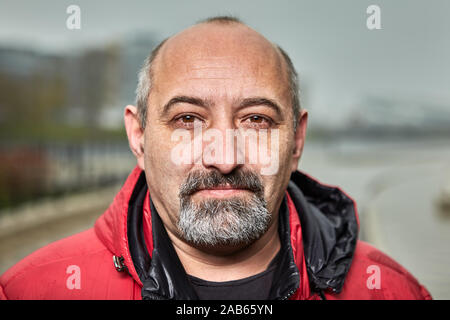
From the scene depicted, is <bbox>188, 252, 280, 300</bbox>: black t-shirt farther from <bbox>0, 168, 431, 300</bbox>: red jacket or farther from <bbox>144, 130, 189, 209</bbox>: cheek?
<bbox>144, 130, 189, 209</bbox>: cheek

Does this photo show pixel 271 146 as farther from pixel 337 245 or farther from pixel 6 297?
pixel 6 297

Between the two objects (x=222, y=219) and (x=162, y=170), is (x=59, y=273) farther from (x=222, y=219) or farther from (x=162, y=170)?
(x=222, y=219)

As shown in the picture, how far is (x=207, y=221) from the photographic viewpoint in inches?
93.7

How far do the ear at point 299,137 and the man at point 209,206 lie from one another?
0.01 meters

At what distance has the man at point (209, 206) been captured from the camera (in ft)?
7.86

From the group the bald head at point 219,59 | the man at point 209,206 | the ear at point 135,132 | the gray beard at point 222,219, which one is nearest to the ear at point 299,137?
the man at point 209,206

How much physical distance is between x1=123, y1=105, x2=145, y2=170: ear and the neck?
1.45 feet

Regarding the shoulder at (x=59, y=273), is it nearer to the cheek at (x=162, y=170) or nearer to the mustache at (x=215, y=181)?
the cheek at (x=162, y=170)

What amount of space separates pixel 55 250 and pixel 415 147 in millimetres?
65283

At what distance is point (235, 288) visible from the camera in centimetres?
258

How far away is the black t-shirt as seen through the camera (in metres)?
2.55

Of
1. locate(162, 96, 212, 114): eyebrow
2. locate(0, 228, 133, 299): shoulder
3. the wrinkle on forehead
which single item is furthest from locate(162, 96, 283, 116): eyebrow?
locate(0, 228, 133, 299): shoulder
